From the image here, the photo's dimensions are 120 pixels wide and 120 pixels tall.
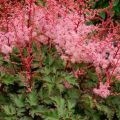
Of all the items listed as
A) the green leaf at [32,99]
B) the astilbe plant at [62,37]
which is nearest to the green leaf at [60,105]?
the green leaf at [32,99]

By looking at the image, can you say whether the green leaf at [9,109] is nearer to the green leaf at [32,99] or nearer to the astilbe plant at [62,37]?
the green leaf at [32,99]

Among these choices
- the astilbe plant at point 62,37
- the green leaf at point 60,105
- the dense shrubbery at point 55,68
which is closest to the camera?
the green leaf at point 60,105

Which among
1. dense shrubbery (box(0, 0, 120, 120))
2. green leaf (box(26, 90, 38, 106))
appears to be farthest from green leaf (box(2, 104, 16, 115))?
green leaf (box(26, 90, 38, 106))

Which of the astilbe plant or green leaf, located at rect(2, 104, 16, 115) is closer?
green leaf, located at rect(2, 104, 16, 115)

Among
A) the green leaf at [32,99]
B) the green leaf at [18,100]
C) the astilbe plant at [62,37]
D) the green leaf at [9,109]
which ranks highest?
the astilbe plant at [62,37]

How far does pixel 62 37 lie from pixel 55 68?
254mm

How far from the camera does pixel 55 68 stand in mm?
2871

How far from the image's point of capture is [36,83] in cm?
288

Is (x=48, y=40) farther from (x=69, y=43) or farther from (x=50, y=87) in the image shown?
(x=50, y=87)

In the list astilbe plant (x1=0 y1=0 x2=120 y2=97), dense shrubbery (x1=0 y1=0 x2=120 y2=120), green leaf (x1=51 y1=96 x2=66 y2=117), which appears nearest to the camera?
green leaf (x1=51 y1=96 x2=66 y2=117)

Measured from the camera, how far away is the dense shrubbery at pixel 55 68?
2.69m

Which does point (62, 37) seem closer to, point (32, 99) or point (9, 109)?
point (32, 99)

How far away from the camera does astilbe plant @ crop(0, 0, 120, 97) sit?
2834mm

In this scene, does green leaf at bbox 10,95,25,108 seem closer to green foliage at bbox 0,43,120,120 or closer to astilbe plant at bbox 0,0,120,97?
green foliage at bbox 0,43,120,120
